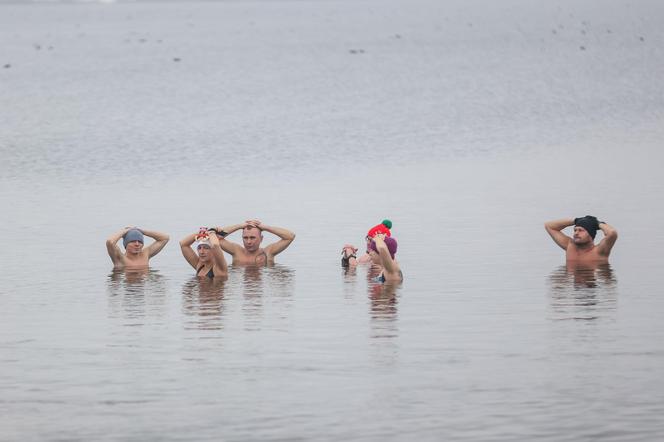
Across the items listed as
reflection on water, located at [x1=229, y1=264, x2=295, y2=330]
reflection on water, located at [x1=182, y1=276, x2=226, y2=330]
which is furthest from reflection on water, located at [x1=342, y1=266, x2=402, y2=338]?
reflection on water, located at [x1=182, y1=276, x2=226, y2=330]

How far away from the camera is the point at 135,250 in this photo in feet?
102

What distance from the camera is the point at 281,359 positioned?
21.8 meters

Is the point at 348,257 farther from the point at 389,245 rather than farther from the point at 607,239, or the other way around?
the point at 607,239

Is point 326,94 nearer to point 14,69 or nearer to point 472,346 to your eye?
point 14,69

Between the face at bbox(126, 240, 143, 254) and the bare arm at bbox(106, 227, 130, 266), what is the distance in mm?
226

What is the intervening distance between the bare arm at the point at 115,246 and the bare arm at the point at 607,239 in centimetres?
979

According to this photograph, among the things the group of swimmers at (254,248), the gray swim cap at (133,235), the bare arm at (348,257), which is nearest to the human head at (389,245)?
the group of swimmers at (254,248)

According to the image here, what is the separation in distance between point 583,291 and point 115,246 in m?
9.61

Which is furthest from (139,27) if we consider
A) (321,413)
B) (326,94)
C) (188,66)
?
(321,413)

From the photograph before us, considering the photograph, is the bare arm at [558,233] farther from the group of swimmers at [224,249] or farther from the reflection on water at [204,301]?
the reflection on water at [204,301]

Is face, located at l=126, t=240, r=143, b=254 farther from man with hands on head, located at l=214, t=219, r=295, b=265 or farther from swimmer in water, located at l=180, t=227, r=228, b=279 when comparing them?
man with hands on head, located at l=214, t=219, r=295, b=265

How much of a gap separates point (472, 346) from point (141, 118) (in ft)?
180

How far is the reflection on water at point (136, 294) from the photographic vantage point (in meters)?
26.0

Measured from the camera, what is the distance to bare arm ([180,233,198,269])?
2944 cm
